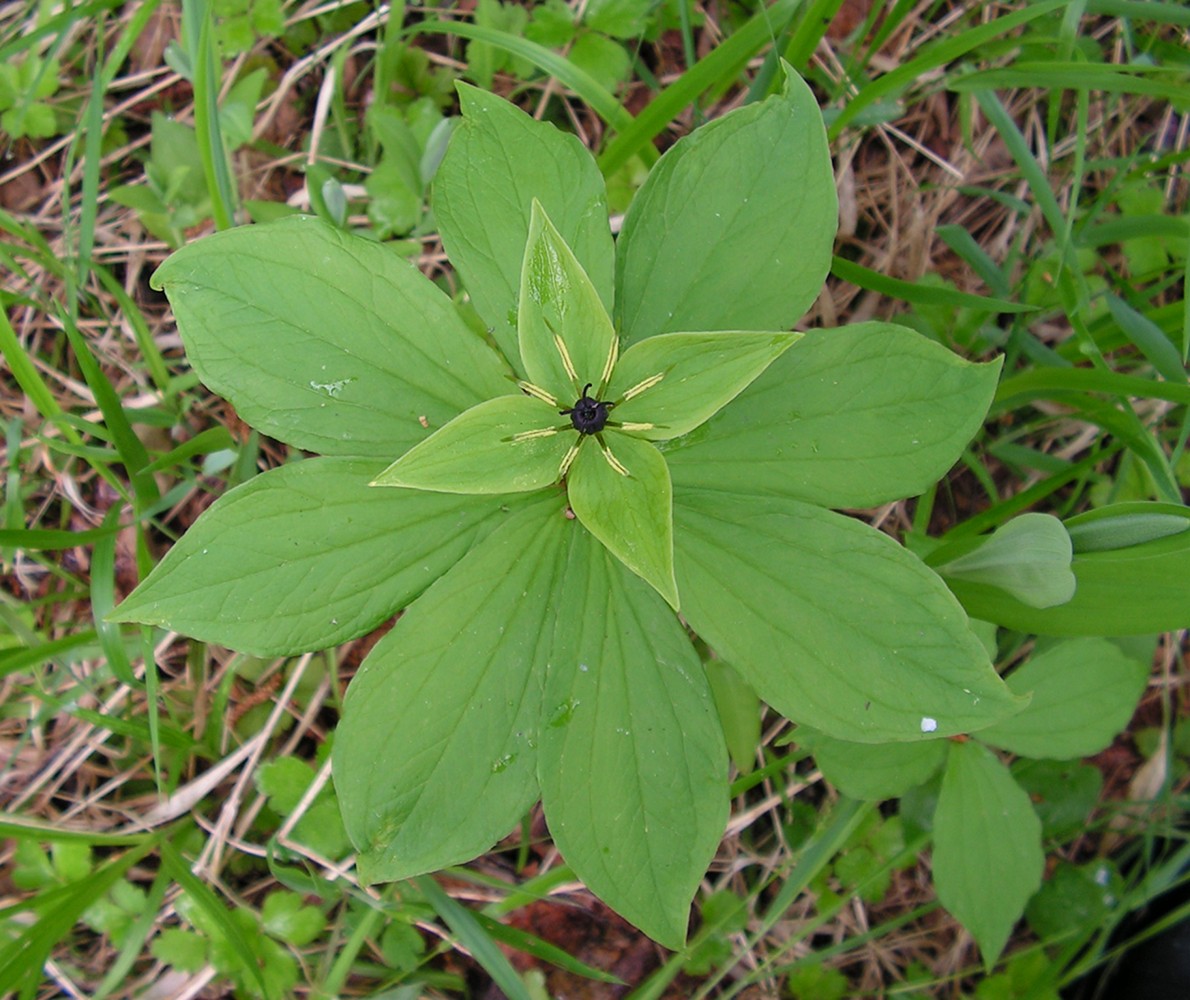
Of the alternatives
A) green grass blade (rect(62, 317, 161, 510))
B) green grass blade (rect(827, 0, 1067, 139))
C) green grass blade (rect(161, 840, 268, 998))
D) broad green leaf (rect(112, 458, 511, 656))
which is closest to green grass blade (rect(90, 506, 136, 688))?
green grass blade (rect(62, 317, 161, 510))

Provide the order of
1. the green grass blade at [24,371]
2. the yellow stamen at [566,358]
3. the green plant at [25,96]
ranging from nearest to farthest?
the yellow stamen at [566,358] → the green grass blade at [24,371] → the green plant at [25,96]

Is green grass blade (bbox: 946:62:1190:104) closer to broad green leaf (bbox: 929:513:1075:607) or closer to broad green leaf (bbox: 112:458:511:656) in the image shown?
broad green leaf (bbox: 929:513:1075:607)

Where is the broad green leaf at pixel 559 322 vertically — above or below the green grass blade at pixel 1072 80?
above

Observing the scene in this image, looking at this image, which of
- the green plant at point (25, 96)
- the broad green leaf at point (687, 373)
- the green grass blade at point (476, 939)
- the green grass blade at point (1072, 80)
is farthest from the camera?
the green plant at point (25, 96)

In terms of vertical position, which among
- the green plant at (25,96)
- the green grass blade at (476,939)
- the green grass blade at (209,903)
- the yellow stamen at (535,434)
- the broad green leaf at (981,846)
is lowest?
the broad green leaf at (981,846)

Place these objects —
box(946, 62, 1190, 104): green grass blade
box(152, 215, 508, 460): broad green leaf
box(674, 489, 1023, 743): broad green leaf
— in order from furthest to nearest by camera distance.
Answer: box(946, 62, 1190, 104): green grass blade
box(152, 215, 508, 460): broad green leaf
box(674, 489, 1023, 743): broad green leaf

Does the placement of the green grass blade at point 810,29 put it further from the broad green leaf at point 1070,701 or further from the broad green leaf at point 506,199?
the broad green leaf at point 1070,701

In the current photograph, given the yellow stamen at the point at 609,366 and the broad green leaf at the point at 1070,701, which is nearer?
the yellow stamen at the point at 609,366

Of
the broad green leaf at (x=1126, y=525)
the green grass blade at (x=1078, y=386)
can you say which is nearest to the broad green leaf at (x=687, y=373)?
the broad green leaf at (x=1126, y=525)
